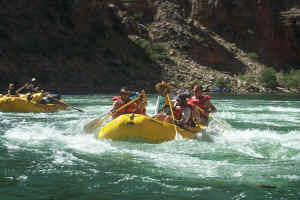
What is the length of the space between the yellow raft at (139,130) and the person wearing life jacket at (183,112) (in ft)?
1.51

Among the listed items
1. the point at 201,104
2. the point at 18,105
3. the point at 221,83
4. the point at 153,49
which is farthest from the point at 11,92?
the point at 153,49

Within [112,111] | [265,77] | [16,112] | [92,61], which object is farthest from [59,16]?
[112,111]

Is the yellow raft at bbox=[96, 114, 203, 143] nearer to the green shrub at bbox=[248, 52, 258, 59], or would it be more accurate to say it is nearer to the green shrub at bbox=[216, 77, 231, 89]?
the green shrub at bbox=[216, 77, 231, 89]

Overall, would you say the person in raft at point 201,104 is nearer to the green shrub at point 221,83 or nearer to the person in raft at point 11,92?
the person in raft at point 11,92

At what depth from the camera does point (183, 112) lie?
29.7 ft

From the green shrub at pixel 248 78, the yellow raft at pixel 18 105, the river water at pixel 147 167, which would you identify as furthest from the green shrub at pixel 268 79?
the river water at pixel 147 167

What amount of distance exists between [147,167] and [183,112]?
2.89m

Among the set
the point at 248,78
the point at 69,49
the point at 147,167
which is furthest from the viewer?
the point at 248,78

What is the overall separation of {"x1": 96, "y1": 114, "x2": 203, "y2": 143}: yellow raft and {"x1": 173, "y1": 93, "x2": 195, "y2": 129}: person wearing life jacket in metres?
0.46

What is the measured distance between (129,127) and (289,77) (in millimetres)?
42012

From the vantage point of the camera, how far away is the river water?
5.07 metres

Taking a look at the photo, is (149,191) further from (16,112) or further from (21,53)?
(21,53)

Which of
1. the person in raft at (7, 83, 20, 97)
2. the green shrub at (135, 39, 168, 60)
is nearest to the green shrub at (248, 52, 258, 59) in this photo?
the green shrub at (135, 39, 168, 60)

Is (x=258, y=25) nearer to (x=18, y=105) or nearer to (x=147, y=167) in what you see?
(x=18, y=105)
